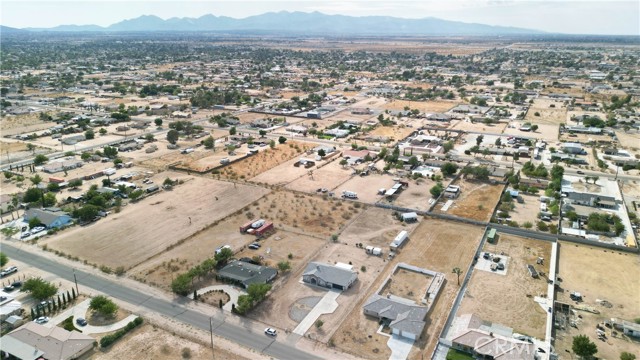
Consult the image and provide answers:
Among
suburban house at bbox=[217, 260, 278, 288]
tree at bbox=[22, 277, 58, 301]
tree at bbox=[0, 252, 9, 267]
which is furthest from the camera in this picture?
tree at bbox=[0, 252, 9, 267]

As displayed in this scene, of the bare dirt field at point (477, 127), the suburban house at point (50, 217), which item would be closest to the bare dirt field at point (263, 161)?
the suburban house at point (50, 217)

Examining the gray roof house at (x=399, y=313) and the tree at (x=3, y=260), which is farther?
the tree at (x=3, y=260)

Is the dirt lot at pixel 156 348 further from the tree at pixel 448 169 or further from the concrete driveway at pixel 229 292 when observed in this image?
the tree at pixel 448 169

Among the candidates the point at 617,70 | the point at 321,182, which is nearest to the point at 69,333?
the point at 321,182

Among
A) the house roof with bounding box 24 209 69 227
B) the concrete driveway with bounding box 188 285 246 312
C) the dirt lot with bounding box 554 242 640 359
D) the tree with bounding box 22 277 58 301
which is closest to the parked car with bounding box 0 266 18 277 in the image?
the tree with bounding box 22 277 58 301

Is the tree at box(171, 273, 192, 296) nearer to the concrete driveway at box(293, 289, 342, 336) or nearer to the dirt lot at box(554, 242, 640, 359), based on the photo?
the concrete driveway at box(293, 289, 342, 336)
